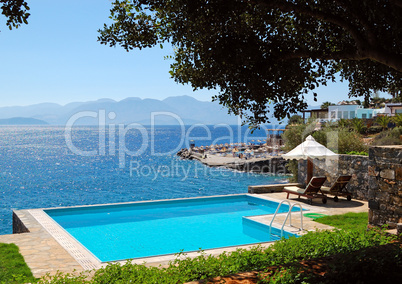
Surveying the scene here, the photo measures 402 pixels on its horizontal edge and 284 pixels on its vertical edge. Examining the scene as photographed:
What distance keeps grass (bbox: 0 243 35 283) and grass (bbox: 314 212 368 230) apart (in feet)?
23.3

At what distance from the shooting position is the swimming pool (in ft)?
32.9

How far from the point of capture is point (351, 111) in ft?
234

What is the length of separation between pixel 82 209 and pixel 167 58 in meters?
8.75

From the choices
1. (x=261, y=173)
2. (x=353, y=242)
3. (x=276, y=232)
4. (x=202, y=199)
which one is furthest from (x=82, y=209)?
(x=261, y=173)

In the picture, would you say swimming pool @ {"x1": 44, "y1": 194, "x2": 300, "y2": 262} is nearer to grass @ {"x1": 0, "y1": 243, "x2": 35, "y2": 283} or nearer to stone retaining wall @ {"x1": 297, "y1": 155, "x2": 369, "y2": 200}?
grass @ {"x1": 0, "y1": 243, "x2": 35, "y2": 283}

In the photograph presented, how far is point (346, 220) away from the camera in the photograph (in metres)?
10.7

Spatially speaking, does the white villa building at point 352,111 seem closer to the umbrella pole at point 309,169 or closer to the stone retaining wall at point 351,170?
the stone retaining wall at point 351,170

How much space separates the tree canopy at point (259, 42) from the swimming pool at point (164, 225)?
13.6ft

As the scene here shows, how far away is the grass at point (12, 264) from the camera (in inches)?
243

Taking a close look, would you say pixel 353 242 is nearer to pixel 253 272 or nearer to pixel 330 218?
pixel 253 272

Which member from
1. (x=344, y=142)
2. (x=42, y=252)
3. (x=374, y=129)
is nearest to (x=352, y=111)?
(x=374, y=129)

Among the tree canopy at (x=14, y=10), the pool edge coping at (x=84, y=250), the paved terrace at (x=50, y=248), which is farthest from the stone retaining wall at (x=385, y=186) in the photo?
the tree canopy at (x=14, y=10)

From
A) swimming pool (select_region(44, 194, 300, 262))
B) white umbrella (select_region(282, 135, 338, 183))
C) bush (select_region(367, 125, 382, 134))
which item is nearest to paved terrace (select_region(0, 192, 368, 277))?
swimming pool (select_region(44, 194, 300, 262))

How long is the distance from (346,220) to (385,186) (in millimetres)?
2393
